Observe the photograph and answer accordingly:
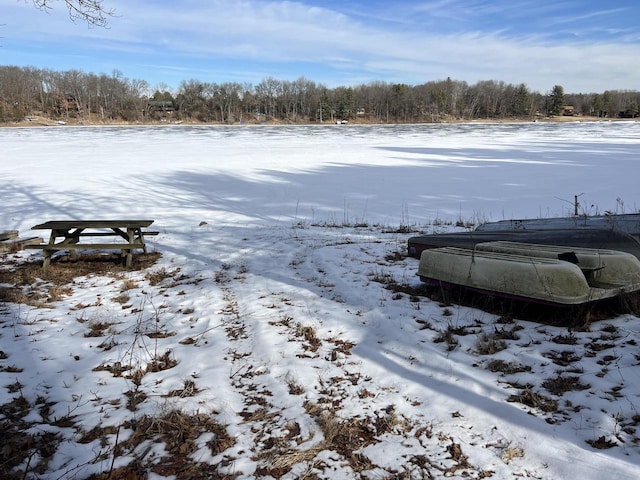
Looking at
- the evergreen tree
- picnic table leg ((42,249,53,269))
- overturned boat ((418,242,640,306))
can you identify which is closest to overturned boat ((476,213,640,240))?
overturned boat ((418,242,640,306))

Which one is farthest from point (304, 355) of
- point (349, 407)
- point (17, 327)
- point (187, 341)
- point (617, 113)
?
point (617, 113)

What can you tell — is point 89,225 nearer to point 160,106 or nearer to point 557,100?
point 160,106

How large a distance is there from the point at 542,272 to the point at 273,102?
4132 inches

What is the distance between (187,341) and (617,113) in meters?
127

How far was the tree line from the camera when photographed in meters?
92.6

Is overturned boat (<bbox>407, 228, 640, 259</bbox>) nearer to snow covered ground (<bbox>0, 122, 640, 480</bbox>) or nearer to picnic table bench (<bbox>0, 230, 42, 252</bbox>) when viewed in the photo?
snow covered ground (<bbox>0, 122, 640, 480</bbox>)

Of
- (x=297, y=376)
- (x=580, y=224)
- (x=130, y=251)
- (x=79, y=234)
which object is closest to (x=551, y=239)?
(x=580, y=224)

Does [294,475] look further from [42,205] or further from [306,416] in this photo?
[42,205]

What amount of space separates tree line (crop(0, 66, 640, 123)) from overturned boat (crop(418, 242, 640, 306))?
3604 inches

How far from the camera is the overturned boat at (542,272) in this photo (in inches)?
144

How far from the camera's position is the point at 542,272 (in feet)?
12.3

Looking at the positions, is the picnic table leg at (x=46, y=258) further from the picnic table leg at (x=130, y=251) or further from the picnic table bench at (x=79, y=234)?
the picnic table leg at (x=130, y=251)

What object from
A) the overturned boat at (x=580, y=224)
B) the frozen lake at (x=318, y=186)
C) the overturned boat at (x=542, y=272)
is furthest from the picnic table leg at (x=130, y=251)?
the overturned boat at (x=580, y=224)

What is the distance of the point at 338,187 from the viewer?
15.7 metres
